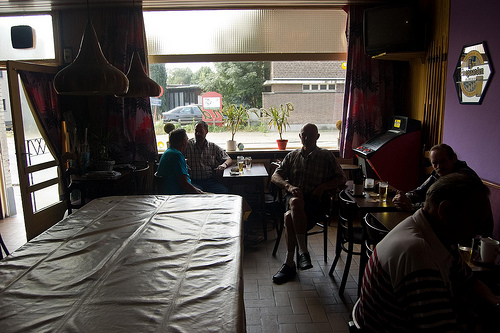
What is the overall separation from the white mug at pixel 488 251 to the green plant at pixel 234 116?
3896mm

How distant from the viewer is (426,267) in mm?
1224

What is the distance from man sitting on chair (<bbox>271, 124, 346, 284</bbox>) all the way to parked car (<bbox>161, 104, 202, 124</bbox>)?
6.94 feet

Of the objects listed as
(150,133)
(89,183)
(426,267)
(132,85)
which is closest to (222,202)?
(132,85)

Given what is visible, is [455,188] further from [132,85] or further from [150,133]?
[150,133]

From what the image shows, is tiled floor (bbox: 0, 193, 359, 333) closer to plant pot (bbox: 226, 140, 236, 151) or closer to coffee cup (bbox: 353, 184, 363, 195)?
coffee cup (bbox: 353, 184, 363, 195)

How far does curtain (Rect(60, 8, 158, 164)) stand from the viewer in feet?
15.8

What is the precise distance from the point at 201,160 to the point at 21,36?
110 inches

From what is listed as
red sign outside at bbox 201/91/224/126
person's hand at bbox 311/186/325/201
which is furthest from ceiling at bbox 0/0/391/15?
person's hand at bbox 311/186/325/201

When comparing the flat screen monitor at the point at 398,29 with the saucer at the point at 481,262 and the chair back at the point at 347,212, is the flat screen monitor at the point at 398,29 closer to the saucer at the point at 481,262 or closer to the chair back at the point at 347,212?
the chair back at the point at 347,212

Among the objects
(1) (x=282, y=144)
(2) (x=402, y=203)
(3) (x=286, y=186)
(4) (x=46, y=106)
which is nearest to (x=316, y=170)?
(3) (x=286, y=186)

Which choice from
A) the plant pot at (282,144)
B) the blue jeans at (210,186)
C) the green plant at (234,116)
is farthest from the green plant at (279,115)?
the blue jeans at (210,186)

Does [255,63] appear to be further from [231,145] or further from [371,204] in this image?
[371,204]

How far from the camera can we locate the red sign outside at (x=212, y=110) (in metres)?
5.47

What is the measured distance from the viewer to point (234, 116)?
17.6 ft
